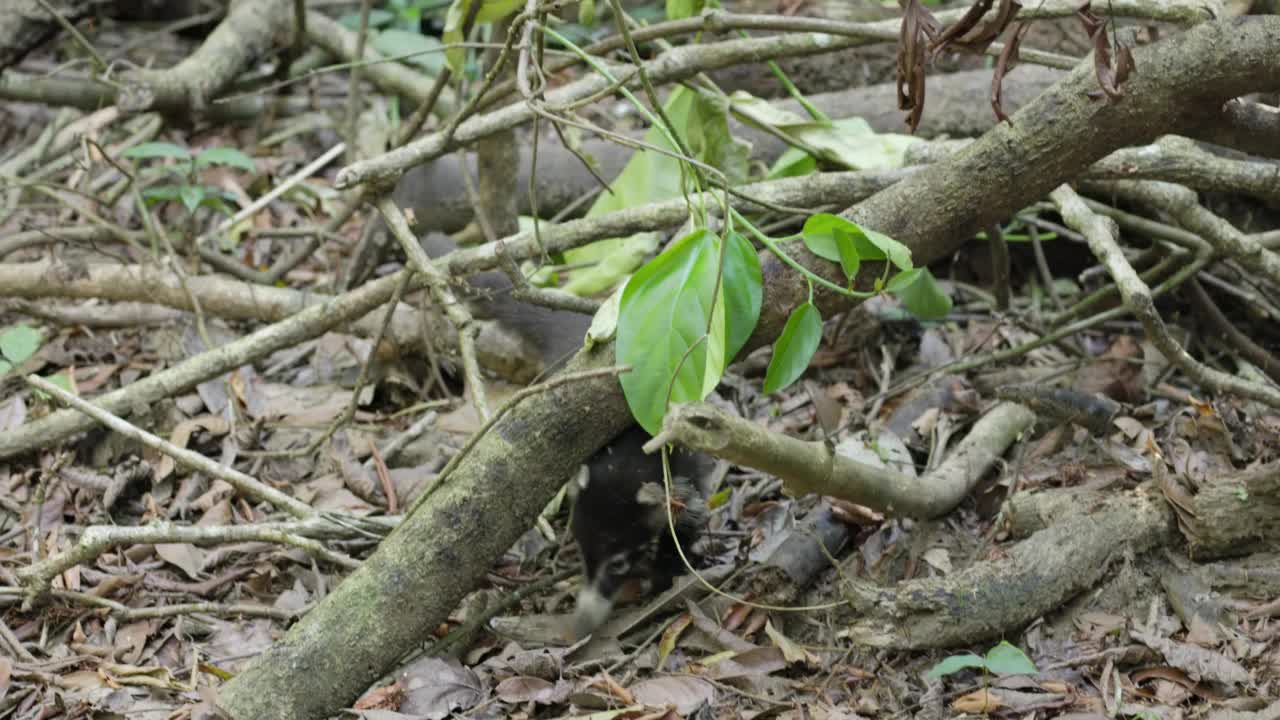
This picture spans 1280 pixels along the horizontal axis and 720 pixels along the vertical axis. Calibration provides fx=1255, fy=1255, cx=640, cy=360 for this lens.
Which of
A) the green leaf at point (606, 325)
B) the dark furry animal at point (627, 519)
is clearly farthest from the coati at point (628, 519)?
the green leaf at point (606, 325)

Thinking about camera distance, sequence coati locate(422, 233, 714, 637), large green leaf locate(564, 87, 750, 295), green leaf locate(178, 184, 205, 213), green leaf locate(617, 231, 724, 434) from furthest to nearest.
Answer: green leaf locate(178, 184, 205, 213), large green leaf locate(564, 87, 750, 295), coati locate(422, 233, 714, 637), green leaf locate(617, 231, 724, 434)

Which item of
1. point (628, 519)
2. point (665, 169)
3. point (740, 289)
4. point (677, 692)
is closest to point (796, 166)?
point (665, 169)

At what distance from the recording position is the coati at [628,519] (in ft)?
13.2

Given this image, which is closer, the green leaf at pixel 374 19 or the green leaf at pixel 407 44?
the green leaf at pixel 407 44

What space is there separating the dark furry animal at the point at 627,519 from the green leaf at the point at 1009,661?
1082 millimetres

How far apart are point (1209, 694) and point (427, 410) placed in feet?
10.1

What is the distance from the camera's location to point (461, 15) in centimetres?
444

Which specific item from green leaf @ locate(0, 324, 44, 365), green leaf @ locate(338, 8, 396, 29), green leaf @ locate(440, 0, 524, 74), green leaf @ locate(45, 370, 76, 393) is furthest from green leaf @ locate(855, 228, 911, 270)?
green leaf @ locate(338, 8, 396, 29)

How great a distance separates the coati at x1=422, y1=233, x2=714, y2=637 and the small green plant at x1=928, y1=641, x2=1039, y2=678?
A: 100cm

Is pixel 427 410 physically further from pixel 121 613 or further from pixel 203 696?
pixel 203 696

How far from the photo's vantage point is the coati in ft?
13.2

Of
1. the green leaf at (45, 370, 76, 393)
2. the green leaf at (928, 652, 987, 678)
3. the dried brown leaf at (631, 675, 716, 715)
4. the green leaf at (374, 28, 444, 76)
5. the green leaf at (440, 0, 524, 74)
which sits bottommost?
the dried brown leaf at (631, 675, 716, 715)

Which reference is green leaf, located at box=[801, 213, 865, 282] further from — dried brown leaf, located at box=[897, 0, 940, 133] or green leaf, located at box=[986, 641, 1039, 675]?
green leaf, located at box=[986, 641, 1039, 675]

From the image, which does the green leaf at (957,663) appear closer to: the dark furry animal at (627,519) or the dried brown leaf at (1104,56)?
the dark furry animal at (627,519)
